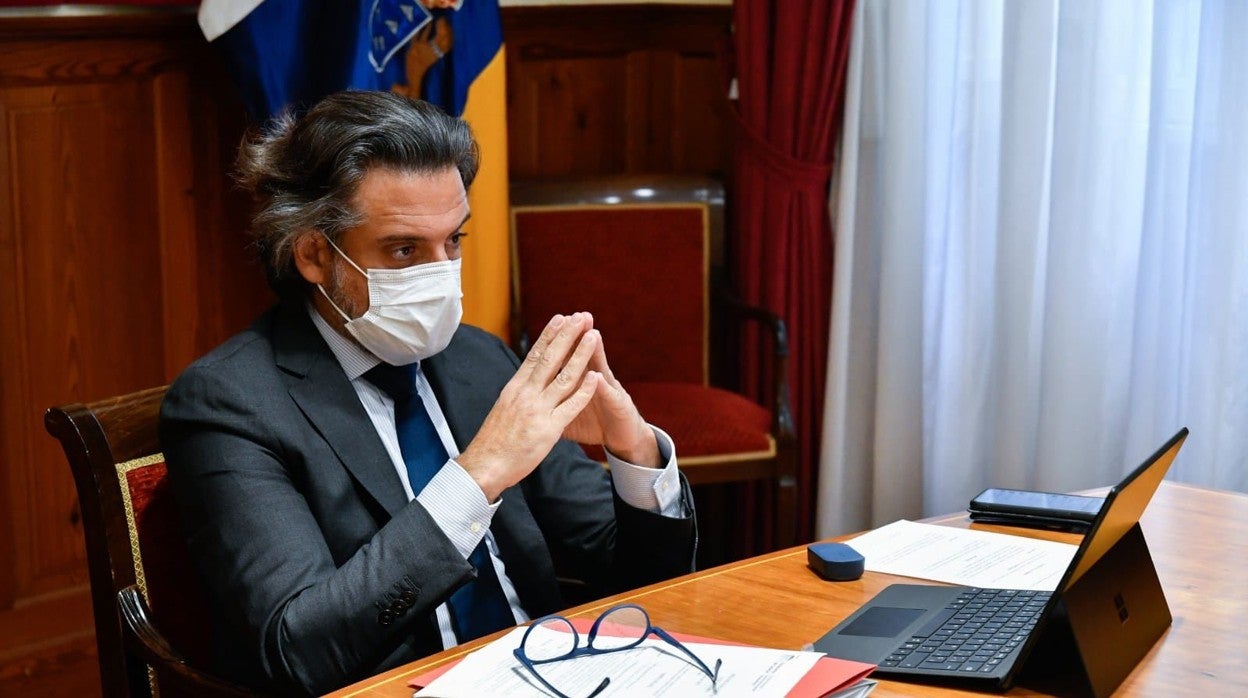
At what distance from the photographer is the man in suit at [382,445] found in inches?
60.3

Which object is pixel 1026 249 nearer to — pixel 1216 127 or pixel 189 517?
pixel 1216 127

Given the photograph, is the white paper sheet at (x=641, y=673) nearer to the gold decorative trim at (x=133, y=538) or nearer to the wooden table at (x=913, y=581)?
the wooden table at (x=913, y=581)

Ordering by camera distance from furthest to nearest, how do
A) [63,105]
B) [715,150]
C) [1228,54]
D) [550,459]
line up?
[715,150]
[63,105]
[1228,54]
[550,459]

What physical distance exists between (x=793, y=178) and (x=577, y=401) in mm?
2113

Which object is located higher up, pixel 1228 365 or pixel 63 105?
pixel 63 105

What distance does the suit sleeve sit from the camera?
1502 mm

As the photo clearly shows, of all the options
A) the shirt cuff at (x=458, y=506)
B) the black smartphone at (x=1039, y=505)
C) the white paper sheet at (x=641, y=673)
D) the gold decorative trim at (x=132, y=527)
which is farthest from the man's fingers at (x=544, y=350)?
the black smartphone at (x=1039, y=505)

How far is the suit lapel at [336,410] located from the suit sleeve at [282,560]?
0.19ft

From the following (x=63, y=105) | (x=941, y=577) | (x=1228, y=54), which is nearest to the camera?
(x=941, y=577)

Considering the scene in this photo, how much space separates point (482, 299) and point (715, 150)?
104 centimetres

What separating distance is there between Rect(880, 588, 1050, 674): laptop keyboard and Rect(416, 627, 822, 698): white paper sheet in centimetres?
12

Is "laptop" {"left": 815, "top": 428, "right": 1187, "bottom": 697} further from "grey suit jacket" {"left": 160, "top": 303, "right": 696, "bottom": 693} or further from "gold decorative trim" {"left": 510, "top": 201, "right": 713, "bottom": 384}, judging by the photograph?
"gold decorative trim" {"left": 510, "top": 201, "right": 713, "bottom": 384}

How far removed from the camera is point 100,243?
10.2 ft

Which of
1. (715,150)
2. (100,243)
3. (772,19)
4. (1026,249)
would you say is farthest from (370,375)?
(715,150)
